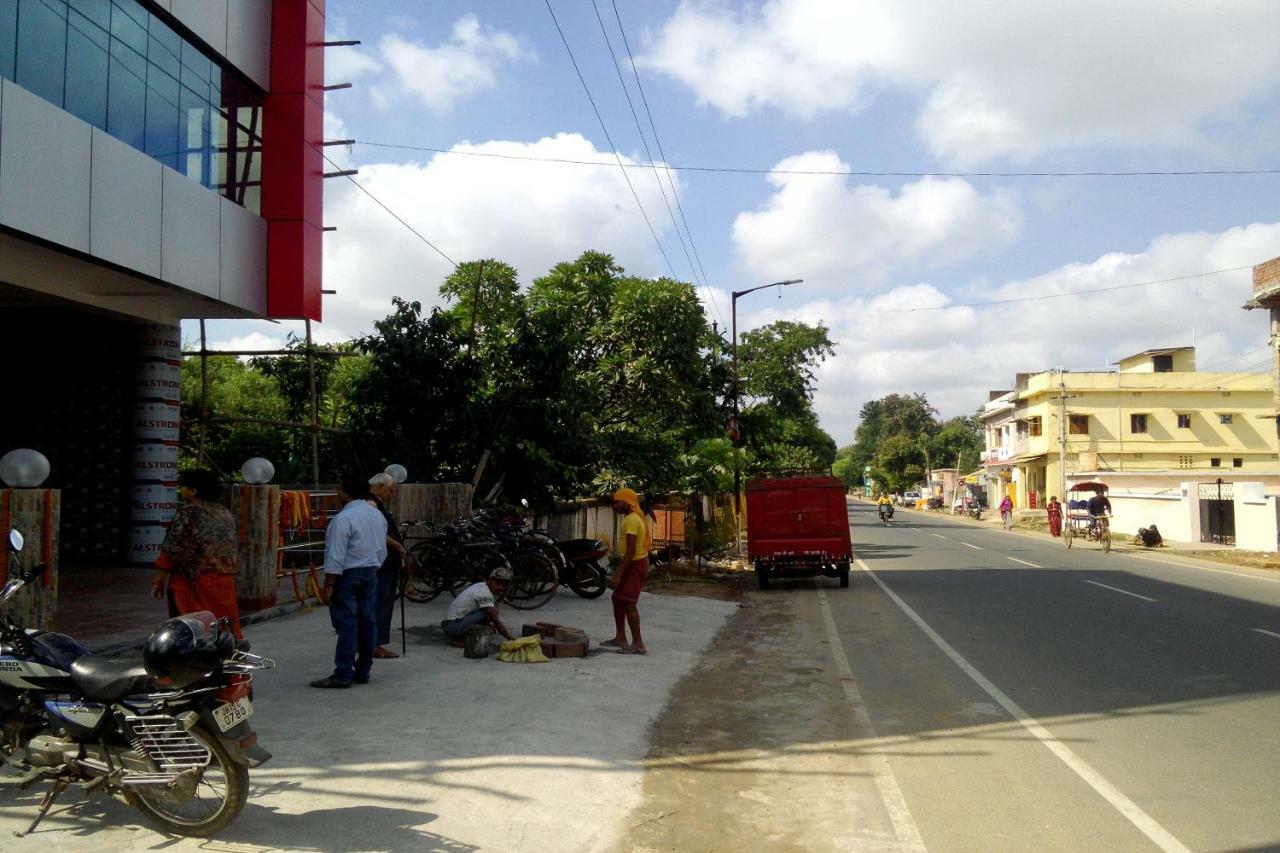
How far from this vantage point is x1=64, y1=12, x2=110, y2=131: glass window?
37.6 feet

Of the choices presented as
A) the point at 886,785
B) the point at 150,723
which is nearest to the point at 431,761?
the point at 150,723

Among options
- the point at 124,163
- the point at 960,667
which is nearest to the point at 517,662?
the point at 960,667

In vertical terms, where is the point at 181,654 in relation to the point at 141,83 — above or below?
below

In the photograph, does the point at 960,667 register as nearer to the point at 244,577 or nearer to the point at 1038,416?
the point at 244,577

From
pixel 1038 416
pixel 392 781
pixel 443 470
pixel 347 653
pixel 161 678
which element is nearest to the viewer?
pixel 161 678

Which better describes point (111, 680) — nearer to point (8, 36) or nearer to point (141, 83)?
point (8, 36)

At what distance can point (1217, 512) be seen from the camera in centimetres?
3378

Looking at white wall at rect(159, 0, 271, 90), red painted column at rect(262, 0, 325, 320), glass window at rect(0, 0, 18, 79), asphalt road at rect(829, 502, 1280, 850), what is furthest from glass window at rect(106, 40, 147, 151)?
asphalt road at rect(829, 502, 1280, 850)

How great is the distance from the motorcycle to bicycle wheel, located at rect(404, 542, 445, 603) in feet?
27.5

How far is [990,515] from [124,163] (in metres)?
64.4

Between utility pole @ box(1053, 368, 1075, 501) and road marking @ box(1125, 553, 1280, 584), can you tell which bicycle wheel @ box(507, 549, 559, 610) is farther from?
utility pole @ box(1053, 368, 1075, 501)

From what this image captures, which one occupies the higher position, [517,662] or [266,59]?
[266,59]

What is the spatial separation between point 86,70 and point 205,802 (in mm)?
10123

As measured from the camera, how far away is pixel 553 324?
1786cm
